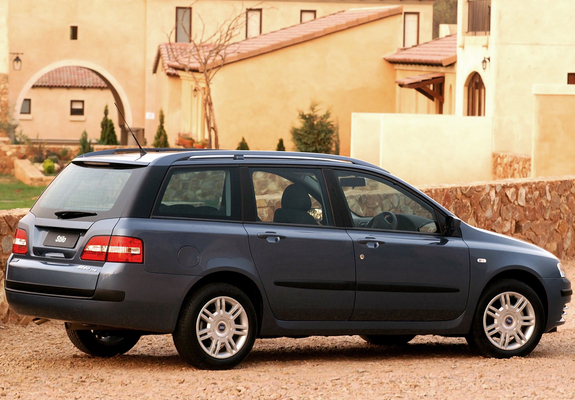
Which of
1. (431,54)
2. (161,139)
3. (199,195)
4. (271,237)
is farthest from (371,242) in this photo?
(161,139)

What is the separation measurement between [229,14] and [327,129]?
644 inches

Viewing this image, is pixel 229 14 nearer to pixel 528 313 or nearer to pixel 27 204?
pixel 27 204

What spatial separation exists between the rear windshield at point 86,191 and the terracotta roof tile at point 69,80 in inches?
2047

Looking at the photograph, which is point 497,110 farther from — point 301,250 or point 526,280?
point 301,250

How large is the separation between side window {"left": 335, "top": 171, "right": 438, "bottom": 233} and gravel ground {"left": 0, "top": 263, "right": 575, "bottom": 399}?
1.03m

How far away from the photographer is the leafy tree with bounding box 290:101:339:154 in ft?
95.2

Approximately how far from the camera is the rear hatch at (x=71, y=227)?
636cm

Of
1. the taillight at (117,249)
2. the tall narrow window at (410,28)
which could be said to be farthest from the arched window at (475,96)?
the taillight at (117,249)

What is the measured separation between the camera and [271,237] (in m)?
6.82

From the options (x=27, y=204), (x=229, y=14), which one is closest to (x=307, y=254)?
(x=27, y=204)

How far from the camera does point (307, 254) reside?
6.93 meters

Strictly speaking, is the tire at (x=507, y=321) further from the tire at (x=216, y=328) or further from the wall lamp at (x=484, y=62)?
the wall lamp at (x=484, y=62)

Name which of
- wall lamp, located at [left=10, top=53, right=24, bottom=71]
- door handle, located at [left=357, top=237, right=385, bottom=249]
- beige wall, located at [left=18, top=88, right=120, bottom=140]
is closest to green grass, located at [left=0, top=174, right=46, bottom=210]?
wall lamp, located at [left=10, top=53, right=24, bottom=71]

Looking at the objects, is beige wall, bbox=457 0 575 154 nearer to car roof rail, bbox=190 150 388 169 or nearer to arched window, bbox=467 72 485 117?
arched window, bbox=467 72 485 117
